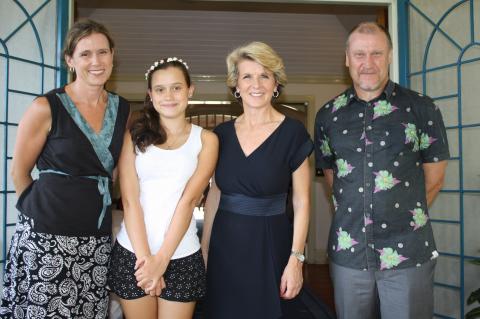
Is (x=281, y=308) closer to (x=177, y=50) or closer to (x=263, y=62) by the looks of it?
(x=263, y=62)

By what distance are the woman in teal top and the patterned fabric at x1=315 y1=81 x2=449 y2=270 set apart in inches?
38.8

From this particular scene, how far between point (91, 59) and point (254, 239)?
97 cm

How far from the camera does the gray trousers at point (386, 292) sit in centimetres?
184

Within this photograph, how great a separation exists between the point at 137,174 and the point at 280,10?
3491mm

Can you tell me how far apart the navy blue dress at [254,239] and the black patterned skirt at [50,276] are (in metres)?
0.49

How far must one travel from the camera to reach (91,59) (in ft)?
5.70

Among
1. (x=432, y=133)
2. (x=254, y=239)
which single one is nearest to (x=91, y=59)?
(x=254, y=239)

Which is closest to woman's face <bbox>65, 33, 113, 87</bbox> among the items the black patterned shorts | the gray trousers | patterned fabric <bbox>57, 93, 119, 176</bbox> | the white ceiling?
patterned fabric <bbox>57, 93, 119, 176</bbox>

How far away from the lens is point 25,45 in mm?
2602

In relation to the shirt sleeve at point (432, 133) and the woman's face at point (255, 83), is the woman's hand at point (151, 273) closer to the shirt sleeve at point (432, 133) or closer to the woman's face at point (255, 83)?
the woman's face at point (255, 83)

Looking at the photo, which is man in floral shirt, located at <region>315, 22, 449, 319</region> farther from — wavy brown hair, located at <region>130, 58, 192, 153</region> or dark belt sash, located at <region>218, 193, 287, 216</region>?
wavy brown hair, located at <region>130, 58, 192, 153</region>

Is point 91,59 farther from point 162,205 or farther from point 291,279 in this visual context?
point 291,279

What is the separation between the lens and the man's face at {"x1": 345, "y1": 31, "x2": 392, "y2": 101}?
1.93m

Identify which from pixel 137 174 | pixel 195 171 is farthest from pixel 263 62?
pixel 137 174
